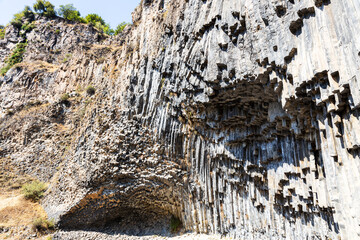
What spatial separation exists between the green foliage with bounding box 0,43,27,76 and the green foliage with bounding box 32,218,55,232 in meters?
17.4

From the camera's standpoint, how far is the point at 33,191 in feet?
51.6

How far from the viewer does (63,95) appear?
1945cm

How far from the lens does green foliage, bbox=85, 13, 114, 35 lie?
1185 inches

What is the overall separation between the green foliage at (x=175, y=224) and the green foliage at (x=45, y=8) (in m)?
26.8

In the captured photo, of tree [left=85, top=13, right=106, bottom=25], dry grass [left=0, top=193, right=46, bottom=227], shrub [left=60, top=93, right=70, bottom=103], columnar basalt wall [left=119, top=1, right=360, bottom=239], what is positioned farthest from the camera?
tree [left=85, top=13, right=106, bottom=25]

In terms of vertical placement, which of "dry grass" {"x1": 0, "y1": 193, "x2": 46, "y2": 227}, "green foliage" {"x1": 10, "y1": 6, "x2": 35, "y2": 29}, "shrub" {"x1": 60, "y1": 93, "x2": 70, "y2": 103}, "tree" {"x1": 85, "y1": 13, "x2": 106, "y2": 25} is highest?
"tree" {"x1": 85, "y1": 13, "x2": 106, "y2": 25}

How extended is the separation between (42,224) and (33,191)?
3.19 metres

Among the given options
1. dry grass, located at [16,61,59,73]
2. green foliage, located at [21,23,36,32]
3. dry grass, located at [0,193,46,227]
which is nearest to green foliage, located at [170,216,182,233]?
dry grass, located at [0,193,46,227]

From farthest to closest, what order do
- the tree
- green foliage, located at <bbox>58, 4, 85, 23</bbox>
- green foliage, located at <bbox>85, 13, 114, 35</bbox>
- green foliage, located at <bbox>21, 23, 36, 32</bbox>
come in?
the tree → green foliage, located at <bbox>85, 13, 114, 35</bbox> → green foliage, located at <bbox>58, 4, 85, 23</bbox> → green foliage, located at <bbox>21, 23, 36, 32</bbox>

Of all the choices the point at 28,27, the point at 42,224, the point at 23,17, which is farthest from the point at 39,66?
the point at 42,224

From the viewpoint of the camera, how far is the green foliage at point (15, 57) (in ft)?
80.4

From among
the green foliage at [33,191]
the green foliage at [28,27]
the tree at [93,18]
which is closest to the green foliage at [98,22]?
the tree at [93,18]

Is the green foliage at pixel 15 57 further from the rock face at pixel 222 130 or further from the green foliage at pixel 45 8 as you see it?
the rock face at pixel 222 130

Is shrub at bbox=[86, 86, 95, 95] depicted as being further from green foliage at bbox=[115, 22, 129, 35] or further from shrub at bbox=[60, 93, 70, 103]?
green foliage at bbox=[115, 22, 129, 35]
